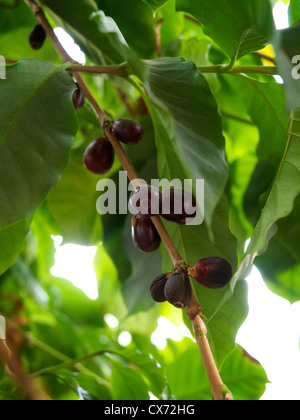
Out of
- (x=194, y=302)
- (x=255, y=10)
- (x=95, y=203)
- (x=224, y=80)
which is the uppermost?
(x=224, y=80)

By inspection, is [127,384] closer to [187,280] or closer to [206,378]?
[206,378]

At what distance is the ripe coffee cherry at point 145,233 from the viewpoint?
0.49 m

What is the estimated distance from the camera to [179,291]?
430mm

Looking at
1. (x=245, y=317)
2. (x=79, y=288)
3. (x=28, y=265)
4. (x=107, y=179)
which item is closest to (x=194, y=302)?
(x=245, y=317)

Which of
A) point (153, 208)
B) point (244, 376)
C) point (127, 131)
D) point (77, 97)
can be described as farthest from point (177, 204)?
point (244, 376)

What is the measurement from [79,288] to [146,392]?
0.56 meters

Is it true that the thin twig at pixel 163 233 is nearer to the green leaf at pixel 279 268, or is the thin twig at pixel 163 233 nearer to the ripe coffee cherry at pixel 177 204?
the ripe coffee cherry at pixel 177 204

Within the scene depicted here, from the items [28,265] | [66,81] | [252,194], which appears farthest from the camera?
[28,265]

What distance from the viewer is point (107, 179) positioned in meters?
0.80

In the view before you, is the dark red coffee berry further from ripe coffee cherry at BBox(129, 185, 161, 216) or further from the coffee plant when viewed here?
ripe coffee cherry at BBox(129, 185, 161, 216)

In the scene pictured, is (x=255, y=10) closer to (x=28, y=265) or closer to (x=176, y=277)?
(x=176, y=277)

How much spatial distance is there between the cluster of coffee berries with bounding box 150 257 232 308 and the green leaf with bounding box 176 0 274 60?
0.19 metres

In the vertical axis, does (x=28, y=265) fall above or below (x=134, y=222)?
above

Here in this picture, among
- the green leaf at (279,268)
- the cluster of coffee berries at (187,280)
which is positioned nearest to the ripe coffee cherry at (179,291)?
the cluster of coffee berries at (187,280)
